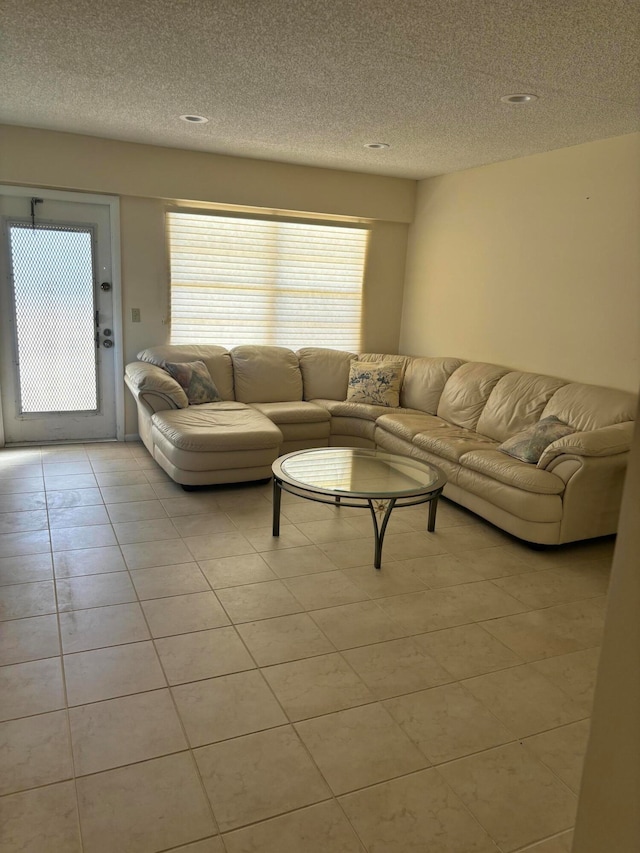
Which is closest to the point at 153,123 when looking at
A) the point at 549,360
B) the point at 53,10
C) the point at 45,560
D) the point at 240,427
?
the point at 53,10

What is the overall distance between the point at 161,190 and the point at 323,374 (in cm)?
207

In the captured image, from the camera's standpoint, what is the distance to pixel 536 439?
3.69 meters

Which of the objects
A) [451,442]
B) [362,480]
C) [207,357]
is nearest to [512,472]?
[451,442]

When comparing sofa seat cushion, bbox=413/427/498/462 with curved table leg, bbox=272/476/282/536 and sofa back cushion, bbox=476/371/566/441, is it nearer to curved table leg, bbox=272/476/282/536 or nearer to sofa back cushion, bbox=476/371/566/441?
sofa back cushion, bbox=476/371/566/441

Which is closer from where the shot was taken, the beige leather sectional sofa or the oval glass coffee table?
the oval glass coffee table

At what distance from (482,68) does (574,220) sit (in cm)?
171

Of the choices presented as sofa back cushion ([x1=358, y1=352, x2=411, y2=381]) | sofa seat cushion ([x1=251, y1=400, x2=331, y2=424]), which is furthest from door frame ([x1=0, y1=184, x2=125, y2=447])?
sofa back cushion ([x1=358, y1=352, x2=411, y2=381])

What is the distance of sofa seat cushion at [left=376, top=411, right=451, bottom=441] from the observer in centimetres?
452

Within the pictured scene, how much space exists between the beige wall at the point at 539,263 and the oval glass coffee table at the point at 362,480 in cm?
148

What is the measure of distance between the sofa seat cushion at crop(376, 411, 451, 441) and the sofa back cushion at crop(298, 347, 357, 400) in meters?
0.73

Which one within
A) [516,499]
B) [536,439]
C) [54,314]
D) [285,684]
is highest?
[54,314]

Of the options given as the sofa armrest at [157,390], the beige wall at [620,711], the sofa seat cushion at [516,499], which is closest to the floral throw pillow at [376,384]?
the sofa armrest at [157,390]

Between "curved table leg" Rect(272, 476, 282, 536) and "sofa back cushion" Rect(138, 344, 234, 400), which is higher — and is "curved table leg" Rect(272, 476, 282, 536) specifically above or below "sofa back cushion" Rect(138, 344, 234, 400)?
below

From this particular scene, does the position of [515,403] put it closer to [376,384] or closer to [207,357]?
[376,384]
